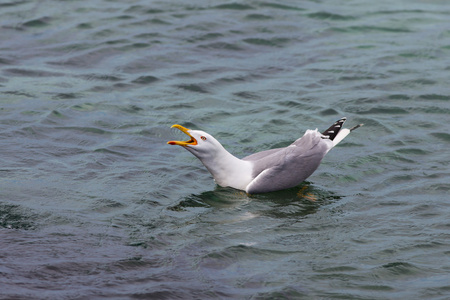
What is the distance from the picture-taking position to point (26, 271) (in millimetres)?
6781

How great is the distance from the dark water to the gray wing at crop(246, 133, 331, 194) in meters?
0.19

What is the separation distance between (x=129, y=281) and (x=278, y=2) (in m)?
12.5

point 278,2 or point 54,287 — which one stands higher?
point 278,2

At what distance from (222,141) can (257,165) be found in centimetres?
166

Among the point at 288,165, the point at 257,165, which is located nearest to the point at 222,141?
the point at 257,165

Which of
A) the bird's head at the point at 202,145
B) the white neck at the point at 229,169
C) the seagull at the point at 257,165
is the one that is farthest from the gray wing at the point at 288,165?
the bird's head at the point at 202,145

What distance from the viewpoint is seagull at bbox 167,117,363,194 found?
941cm

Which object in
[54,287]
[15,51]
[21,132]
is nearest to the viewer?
[54,287]

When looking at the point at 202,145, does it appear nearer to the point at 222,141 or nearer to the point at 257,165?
the point at 257,165

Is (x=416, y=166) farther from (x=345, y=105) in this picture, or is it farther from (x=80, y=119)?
(x=80, y=119)

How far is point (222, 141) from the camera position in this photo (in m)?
11.1

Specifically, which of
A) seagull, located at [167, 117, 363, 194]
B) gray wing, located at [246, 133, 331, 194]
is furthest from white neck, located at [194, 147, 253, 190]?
gray wing, located at [246, 133, 331, 194]

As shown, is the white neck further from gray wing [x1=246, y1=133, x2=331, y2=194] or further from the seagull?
gray wing [x1=246, y1=133, x2=331, y2=194]


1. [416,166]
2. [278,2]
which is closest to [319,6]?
[278,2]
